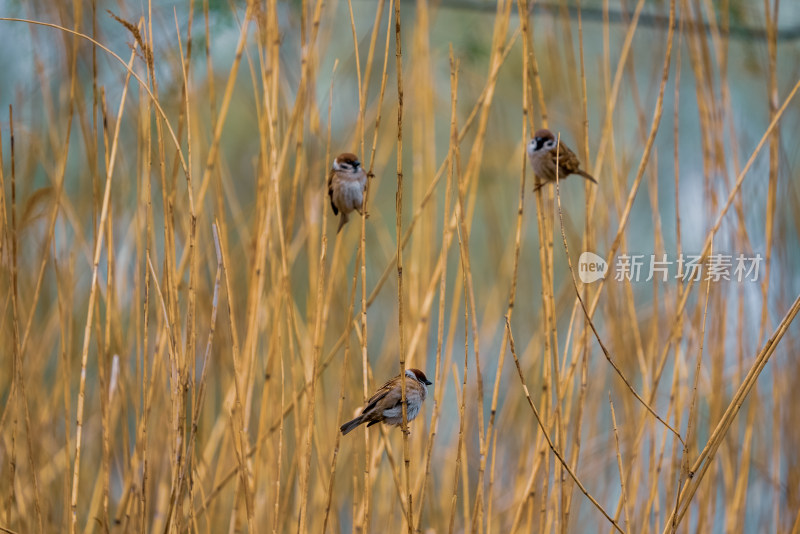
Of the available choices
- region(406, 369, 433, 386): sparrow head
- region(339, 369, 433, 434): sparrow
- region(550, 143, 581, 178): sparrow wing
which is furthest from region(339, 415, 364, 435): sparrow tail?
region(550, 143, 581, 178): sparrow wing

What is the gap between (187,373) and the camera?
92 centimetres

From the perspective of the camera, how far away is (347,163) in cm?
146

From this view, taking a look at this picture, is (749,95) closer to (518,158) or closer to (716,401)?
(518,158)

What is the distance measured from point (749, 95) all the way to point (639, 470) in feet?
9.78

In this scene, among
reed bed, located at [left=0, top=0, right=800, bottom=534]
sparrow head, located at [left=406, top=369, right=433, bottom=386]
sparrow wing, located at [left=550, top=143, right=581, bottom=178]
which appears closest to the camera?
reed bed, located at [left=0, top=0, right=800, bottom=534]

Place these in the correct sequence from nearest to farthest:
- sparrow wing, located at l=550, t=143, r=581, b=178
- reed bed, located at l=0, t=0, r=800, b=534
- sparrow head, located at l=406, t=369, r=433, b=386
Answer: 1. reed bed, located at l=0, t=0, r=800, b=534
2. sparrow head, located at l=406, t=369, r=433, b=386
3. sparrow wing, located at l=550, t=143, r=581, b=178

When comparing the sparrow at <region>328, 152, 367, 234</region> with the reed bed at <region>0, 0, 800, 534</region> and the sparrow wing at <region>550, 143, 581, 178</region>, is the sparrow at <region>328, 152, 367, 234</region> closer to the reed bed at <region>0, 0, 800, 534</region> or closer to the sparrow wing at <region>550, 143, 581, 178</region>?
the reed bed at <region>0, 0, 800, 534</region>

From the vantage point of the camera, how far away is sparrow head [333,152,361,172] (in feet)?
4.77

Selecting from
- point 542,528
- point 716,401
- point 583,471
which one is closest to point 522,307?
point 583,471

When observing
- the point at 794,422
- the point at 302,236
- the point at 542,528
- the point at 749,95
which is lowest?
the point at 542,528

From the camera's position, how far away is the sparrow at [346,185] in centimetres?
142

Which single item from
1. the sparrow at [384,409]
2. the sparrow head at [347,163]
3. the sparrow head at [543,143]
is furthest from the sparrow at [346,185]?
the sparrow at [384,409]

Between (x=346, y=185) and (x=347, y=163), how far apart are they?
0.05 metres

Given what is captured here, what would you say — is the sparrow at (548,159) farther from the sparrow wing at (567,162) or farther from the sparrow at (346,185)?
the sparrow at (346,185)
